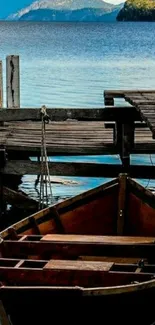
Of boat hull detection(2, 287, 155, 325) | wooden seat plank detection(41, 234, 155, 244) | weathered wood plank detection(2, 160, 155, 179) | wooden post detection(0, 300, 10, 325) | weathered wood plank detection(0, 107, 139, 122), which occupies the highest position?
weathered wood plank detection(0, 107, 139, 122)

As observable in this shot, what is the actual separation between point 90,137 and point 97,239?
214 inches

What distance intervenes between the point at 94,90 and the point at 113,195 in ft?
105

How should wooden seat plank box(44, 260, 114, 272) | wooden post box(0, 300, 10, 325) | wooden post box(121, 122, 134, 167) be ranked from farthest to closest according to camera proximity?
wooden post box(121, 122, 134, 167) → wooden seat plank box(44, 260, 114, 272) → wooden post box(0, 300, 10, 325)

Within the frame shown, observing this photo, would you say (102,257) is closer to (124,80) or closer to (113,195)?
(113,195)

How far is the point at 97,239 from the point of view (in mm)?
11109

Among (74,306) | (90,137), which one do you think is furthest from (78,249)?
(90,137)

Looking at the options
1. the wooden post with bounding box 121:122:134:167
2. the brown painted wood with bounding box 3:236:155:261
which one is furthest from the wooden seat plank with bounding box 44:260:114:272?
the wooden post with bounding box 121:122:134:167

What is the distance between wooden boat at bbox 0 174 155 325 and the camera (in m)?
8.84

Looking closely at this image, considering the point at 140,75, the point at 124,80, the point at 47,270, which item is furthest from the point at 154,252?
the point at 140,75

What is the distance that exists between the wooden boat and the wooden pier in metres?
1.74

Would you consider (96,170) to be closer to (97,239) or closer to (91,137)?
(91,137)

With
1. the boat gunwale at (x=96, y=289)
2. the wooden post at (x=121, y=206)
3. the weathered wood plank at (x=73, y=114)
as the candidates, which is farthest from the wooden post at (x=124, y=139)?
the boat gunwale at (x=96, y=289)

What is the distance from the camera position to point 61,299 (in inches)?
346

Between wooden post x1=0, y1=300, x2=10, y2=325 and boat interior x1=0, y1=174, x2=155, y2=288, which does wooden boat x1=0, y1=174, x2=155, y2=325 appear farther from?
wooden post x1=0, y1=300, x2=10, y2=325
